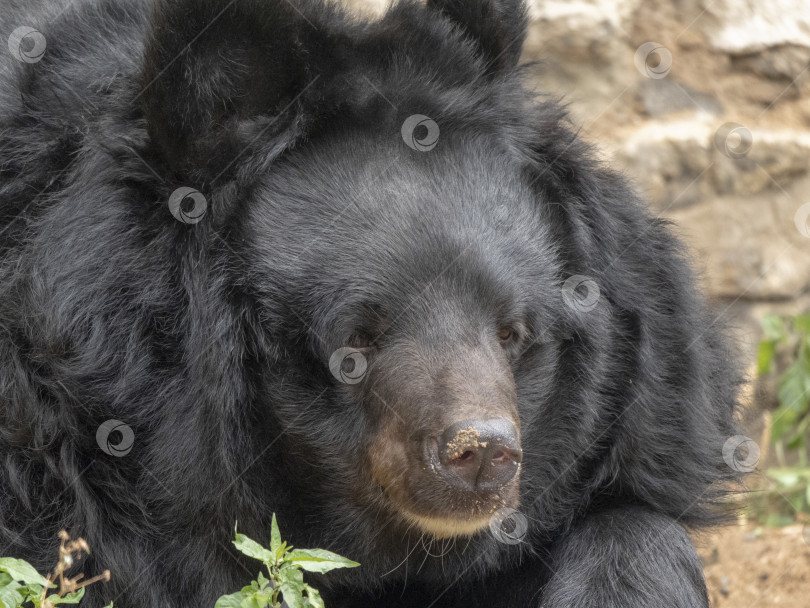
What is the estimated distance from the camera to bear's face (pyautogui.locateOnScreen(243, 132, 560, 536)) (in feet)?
10.7

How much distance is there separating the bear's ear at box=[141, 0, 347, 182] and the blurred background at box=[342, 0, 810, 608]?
318 cm

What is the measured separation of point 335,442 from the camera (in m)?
3.46

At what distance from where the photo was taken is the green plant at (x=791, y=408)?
6.55 metres

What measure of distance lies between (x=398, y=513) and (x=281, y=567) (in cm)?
55

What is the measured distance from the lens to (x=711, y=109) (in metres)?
6.87

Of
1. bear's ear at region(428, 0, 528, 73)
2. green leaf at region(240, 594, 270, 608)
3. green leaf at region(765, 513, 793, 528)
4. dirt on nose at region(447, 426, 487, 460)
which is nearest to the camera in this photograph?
green leaf at region(240, 594, 270, 608)

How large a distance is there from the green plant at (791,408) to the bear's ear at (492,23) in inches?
145

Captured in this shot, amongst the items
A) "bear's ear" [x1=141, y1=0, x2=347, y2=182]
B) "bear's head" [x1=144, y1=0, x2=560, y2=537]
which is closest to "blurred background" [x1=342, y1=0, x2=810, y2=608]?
"bear's head" [x1=144, y1=0, x2=560, y2=537]

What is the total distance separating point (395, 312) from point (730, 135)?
4.26 metres

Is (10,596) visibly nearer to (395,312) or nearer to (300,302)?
(300,302)

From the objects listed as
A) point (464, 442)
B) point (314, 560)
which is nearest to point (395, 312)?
point (464, 442)

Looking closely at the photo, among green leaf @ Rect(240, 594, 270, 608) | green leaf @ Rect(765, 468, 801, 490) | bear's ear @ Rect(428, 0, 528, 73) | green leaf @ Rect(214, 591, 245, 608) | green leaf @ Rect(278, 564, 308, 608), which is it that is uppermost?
bear's ear @ Rect(428, 0, 528, 73)

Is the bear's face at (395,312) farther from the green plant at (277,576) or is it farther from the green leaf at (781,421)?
the green leaf at (781,421)

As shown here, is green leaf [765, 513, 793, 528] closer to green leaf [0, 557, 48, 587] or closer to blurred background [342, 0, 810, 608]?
blurred background [342, 0, 810, 608]
